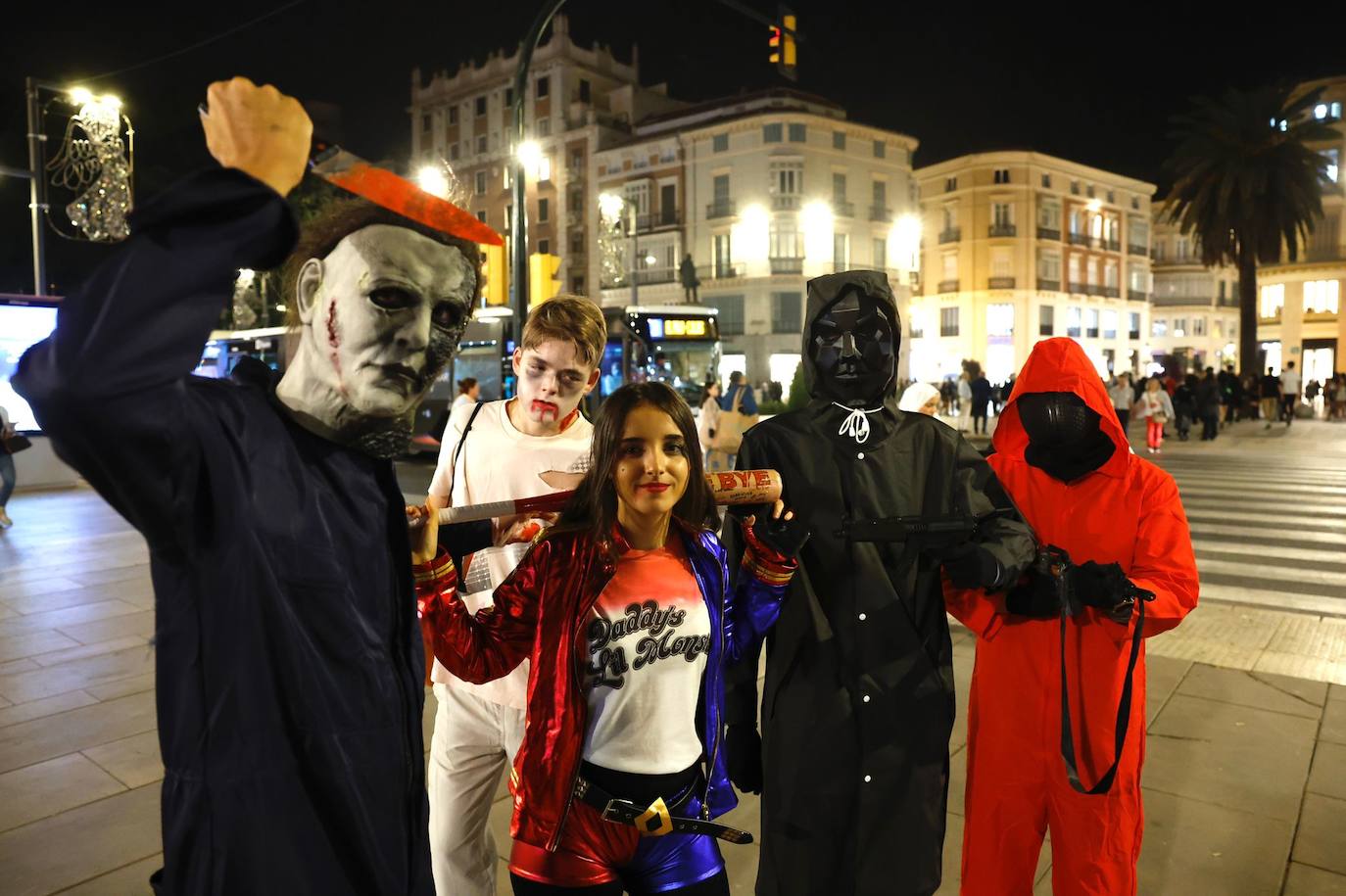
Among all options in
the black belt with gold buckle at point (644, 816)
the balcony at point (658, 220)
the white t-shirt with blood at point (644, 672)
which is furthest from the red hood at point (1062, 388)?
the balcony at point (658, 220)

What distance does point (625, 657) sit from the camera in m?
2.18

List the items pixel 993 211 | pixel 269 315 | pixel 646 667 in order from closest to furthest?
pixel 269 315
pixel 646 667
pixel 993 211

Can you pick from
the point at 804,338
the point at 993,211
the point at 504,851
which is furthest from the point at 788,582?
the point at 993,211

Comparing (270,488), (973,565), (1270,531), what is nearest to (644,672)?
(973,565)

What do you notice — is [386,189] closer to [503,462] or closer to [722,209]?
[503,462]

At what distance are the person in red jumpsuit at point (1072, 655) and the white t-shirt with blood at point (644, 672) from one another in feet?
3.03

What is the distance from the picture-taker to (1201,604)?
7469mm

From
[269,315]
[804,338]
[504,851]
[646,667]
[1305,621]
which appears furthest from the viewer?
[1305,621]

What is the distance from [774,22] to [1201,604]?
9.12 metres

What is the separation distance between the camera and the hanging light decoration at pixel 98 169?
37.5 feet

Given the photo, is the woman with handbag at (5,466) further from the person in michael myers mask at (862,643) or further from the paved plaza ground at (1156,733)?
the person in michael myers mask at (862,643)

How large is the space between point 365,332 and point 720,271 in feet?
167

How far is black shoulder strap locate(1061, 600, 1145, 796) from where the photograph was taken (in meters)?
2.49

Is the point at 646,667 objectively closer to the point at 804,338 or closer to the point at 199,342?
the point at 804,338
